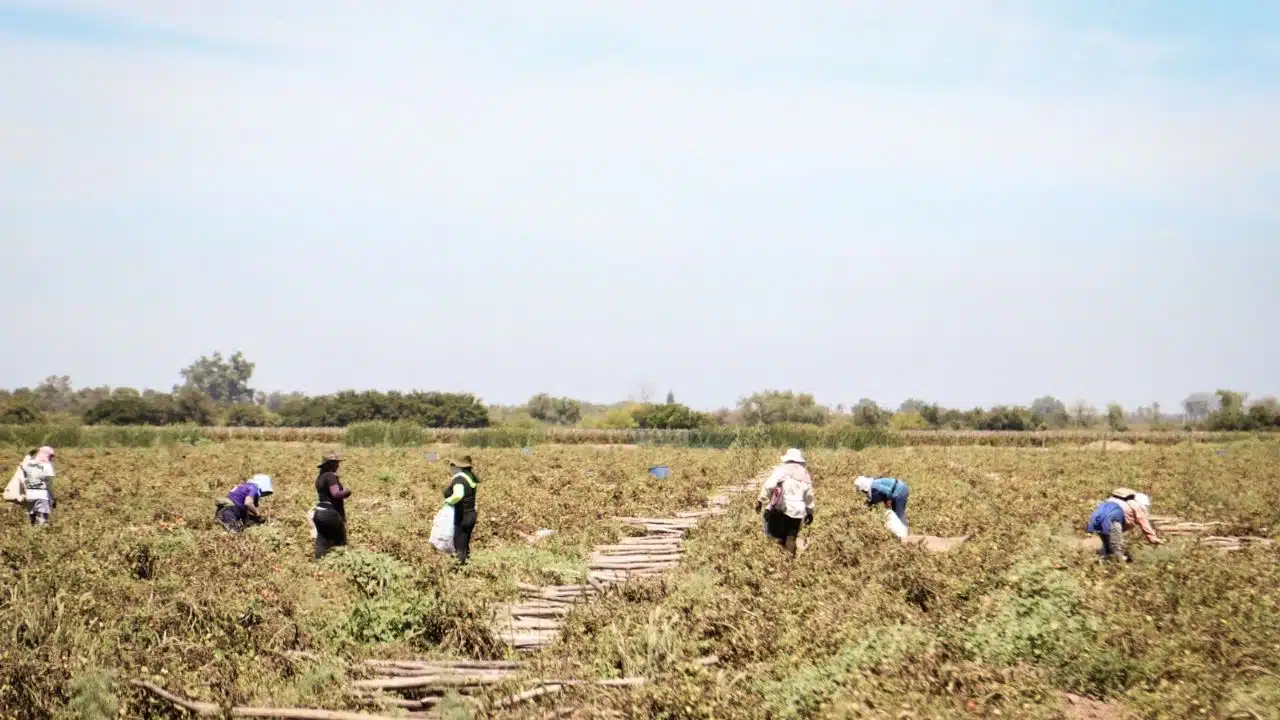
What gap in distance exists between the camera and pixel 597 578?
13.0 meters

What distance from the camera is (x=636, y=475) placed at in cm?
3045

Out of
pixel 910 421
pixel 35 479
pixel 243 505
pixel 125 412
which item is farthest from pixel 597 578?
pixel 910 421

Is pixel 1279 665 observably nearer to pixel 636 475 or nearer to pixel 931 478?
pixel 931 478

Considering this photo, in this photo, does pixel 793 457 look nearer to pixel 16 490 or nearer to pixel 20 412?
pixel 16 490

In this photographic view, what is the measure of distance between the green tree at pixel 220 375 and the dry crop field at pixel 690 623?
16460 cm

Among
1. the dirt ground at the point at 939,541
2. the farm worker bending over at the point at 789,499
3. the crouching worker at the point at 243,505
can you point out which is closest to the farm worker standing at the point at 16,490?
the crouching worker at the point at 243,505

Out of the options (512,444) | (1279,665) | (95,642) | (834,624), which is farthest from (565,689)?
(512,444)

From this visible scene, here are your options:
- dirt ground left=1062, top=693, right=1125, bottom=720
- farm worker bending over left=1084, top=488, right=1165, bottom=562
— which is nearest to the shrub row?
farm worker bending over left=1084, top=488, right=1165, bottom=562

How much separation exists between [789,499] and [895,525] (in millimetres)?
1851

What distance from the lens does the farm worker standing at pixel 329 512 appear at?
1430 cm

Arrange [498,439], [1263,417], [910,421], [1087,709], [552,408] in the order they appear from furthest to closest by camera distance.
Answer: [552,408]
[910,421]
[1263,417]
[498,439]
[1087,709]

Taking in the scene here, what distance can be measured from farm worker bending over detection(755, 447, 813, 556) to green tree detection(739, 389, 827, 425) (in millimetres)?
88532

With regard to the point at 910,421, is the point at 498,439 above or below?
below

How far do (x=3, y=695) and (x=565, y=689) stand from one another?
14.0 feet
